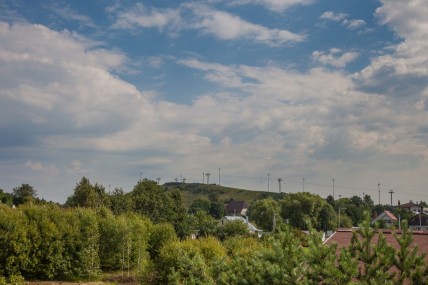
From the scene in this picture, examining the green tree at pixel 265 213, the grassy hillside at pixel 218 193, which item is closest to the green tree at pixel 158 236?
the green tree at pixel 265 213

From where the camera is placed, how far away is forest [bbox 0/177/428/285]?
24.3 ft

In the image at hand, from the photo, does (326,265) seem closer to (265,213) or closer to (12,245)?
(12,245)

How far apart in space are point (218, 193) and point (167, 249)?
495ft

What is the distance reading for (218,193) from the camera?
17238cm

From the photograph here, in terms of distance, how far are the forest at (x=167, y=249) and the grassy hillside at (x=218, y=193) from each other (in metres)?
86.1

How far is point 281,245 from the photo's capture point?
8.46 metres

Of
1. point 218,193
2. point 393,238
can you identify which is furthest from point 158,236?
point 218,193

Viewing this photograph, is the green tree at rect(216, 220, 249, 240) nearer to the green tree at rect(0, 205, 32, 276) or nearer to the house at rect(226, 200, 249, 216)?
the green tree at rect(0, 205, 32, 276)

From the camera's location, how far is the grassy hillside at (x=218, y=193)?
16160 centimetres

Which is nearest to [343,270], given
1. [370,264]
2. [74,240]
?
[370,264]

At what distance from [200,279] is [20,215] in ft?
40.5

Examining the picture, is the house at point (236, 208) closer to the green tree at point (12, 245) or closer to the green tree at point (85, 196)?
the green tree at point (85, 196)

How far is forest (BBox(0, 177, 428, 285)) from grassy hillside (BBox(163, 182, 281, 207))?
86113 mm

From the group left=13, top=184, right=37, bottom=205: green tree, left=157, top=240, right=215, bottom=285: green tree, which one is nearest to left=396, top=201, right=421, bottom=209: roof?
left=13, top=184, right=37, bottom=205: green tree
